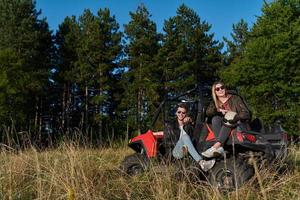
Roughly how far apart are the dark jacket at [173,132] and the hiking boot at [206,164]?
1.92ft

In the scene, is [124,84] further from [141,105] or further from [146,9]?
[146,9]

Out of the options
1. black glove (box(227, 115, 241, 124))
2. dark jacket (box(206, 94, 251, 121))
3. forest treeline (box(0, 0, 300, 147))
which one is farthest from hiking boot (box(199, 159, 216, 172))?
forest treeline (box(0, 0, 300, 147))

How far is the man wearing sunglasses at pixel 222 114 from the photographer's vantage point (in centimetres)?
629

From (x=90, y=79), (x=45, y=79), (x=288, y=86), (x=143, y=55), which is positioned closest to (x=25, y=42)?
(x=45, y=79)

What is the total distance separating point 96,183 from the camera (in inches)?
212

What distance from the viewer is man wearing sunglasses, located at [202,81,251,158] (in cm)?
629

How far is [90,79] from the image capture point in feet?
145

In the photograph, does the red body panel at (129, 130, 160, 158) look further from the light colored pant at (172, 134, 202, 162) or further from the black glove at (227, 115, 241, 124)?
the black glove at (227, 115, 241, 124)

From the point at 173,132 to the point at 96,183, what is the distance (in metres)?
1.94

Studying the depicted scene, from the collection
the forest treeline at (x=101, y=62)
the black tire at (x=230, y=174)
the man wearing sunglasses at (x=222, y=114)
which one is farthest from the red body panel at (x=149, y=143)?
the forest treeline at (x=101, y=62)

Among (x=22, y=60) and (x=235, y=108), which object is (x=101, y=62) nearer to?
(x=22, y=60)

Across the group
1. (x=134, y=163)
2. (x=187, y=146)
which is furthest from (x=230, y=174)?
(x=134, y=163)

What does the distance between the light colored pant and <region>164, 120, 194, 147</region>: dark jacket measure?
0.24m

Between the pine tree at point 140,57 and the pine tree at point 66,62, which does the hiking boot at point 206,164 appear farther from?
the pine tree at point 66,62
